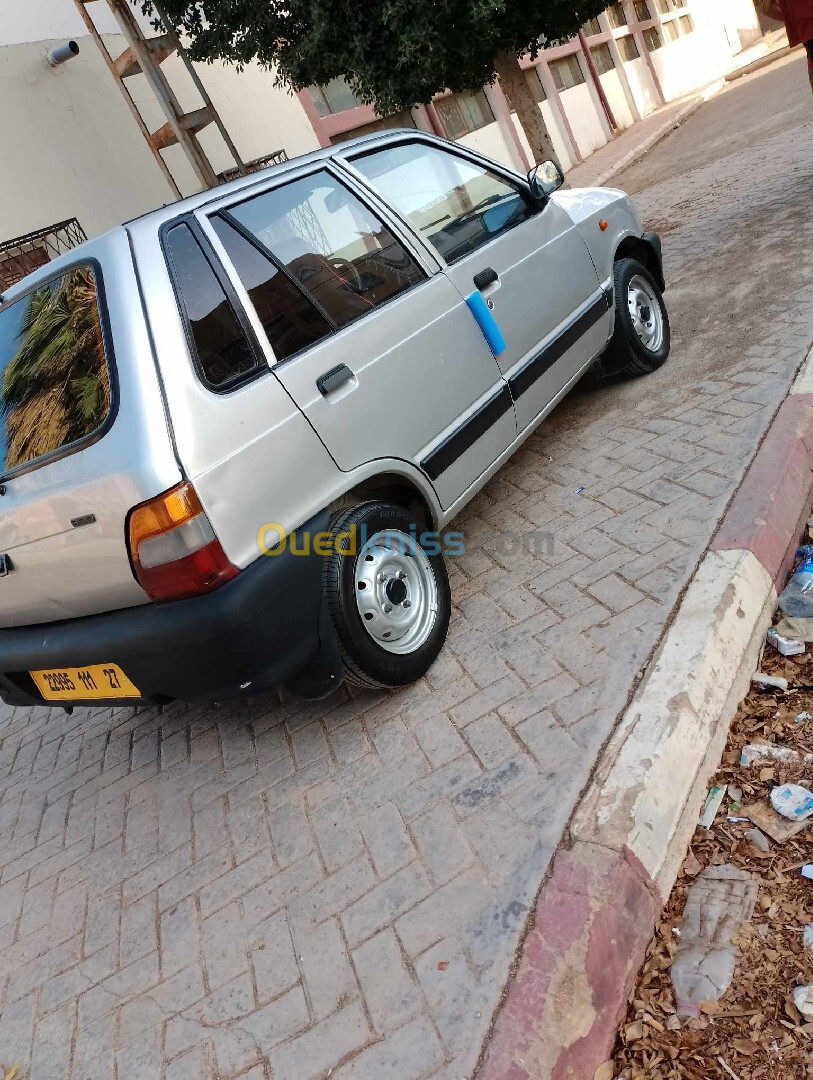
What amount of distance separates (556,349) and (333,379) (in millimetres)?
1612

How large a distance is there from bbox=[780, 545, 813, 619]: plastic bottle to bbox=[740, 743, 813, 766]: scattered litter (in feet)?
1.99

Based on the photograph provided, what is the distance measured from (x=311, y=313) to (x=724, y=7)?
124ft

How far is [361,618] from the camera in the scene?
107 inches

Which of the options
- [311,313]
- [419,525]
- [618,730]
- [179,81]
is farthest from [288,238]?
[179,81]

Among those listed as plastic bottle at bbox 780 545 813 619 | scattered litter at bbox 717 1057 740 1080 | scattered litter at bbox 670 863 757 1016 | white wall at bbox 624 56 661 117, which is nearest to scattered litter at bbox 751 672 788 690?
plastic bottle at bbox 780 545 813 619

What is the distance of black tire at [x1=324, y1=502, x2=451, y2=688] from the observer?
2629 mm

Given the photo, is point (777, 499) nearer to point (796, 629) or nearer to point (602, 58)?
point (796, 629)

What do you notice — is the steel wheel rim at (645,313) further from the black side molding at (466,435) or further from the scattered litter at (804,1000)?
the scattered litter at (804,1000)

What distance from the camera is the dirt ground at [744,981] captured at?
173 cm

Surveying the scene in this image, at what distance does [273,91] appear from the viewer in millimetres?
12812

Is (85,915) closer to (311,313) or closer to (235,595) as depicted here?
(235,595)

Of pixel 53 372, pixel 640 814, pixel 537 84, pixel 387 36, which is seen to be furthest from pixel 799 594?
pixel 537 84

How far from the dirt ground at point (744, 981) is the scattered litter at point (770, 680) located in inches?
9.4

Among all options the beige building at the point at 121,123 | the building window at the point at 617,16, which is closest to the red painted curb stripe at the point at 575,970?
the beige building at the point at 121,123
